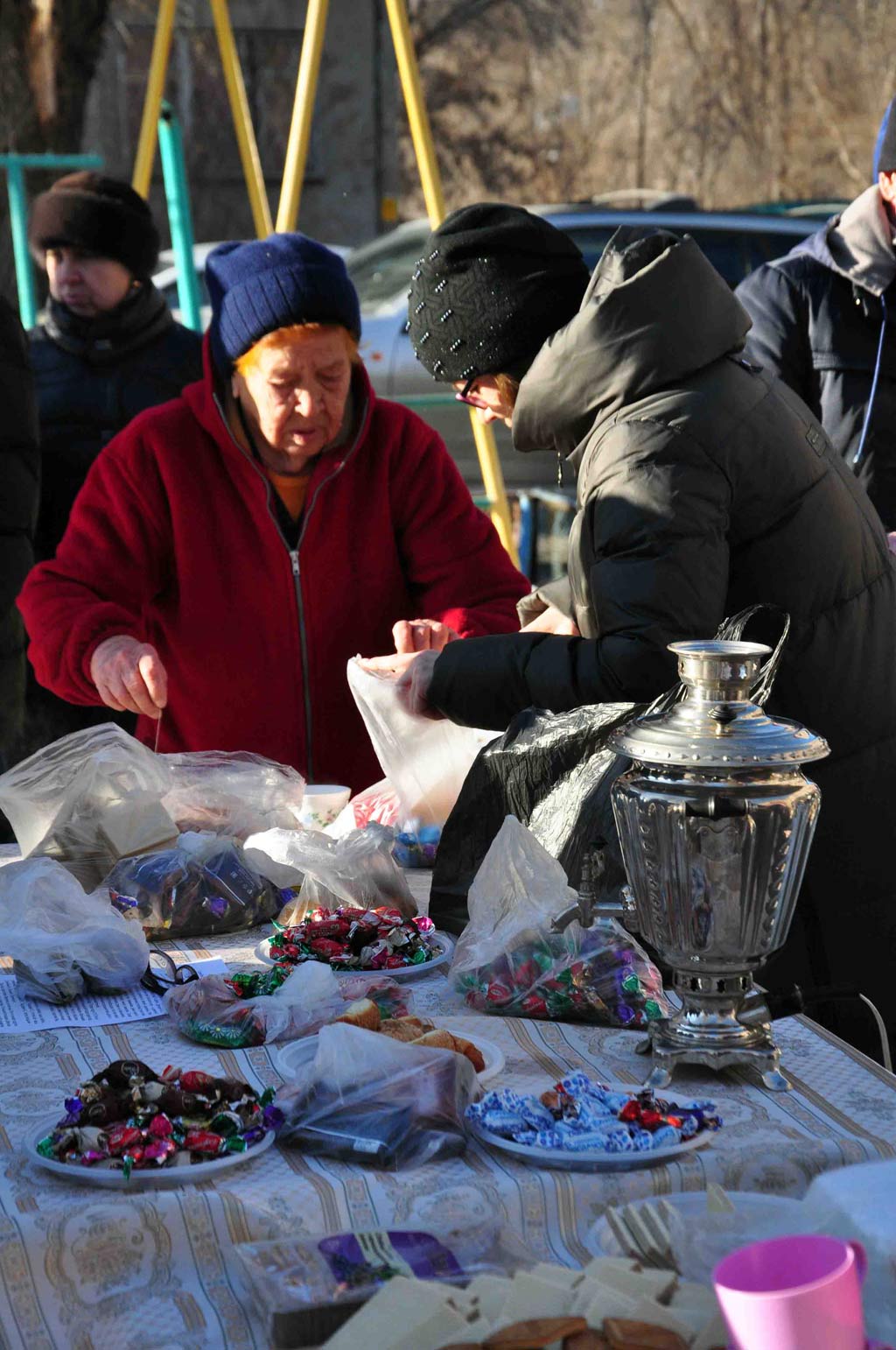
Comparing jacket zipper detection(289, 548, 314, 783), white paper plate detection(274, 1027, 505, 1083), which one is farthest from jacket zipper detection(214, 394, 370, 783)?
white paper plate detection(274, 1027, 505, 1083)

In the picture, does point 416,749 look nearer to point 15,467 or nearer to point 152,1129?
point 152,1129

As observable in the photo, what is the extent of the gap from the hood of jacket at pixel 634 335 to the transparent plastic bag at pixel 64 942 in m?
0.76

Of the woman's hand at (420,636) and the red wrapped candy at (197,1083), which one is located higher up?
the woman's hand at (420,636)

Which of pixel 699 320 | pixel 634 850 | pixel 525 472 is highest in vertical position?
pixel 699 320

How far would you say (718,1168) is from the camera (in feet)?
3.96

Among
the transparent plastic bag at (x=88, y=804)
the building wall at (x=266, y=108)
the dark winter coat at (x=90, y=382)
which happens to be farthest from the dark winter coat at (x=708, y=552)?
the building wall at (x=266, y=108)

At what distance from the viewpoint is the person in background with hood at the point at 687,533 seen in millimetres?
1800

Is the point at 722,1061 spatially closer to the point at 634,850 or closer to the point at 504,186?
the point at 634,850

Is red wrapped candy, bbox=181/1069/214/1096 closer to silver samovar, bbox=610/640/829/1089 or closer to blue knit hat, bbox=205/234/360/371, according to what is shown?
silver samovar, bbox=610/640/829/1089

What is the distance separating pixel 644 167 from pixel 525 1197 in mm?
19809

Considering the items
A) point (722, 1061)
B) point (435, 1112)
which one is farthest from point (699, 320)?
point (435, 1112)

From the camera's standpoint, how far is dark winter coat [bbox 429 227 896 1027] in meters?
1.80

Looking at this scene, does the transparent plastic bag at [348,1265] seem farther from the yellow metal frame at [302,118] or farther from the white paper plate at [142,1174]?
the yellow metal frame at [302,118]

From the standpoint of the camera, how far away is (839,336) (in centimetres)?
312
